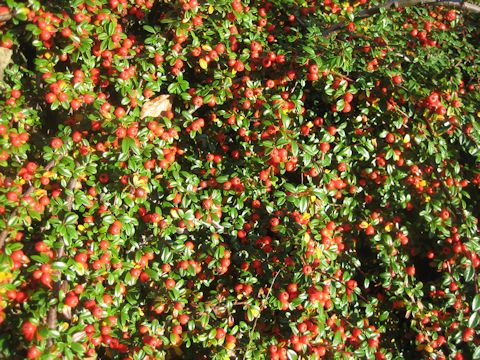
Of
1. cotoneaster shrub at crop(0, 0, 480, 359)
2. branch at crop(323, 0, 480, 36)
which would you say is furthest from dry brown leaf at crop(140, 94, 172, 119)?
branch at crop(323, 0, 480, 36)

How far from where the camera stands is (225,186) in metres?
2.58

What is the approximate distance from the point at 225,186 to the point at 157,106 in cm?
71

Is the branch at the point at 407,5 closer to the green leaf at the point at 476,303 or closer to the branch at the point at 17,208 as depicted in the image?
the green leaf at the point at 476,303

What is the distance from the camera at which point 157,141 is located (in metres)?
2.42

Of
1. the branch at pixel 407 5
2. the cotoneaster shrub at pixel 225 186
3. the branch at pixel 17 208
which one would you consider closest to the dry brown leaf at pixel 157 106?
the cotoneaster shrub at pixel 225 186

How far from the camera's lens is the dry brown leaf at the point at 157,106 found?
2719 mm

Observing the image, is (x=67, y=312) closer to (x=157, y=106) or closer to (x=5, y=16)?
(x=157, y=106)

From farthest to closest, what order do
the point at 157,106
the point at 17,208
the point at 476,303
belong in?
the point at 157,106 → the point at 476,303 → the point at 17,208

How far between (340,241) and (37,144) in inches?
76.6

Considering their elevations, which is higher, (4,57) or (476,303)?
(4,57)

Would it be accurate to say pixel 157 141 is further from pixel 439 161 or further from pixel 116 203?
pixel 439 161

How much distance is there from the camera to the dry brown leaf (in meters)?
2.72

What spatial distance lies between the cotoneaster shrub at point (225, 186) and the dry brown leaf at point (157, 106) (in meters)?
0.01

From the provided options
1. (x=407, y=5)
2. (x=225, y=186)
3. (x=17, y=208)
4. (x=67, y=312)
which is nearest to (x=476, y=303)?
(x=225, y=186)
